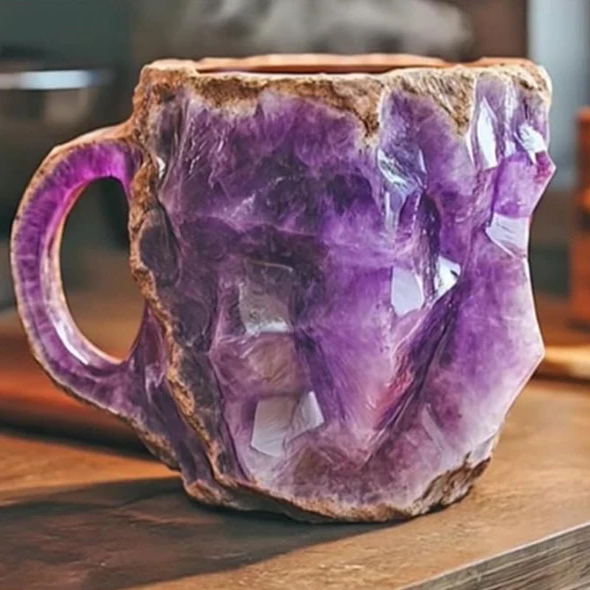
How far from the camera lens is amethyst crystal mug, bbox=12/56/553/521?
50 centimetres

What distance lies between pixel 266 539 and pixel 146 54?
0.51m

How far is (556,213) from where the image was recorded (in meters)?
1.08

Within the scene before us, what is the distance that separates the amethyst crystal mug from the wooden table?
2 centimetres

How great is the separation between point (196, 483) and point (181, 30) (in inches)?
19.2

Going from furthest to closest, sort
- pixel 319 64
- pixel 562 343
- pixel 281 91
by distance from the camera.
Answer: pixel 562 343, pixel 319 64, pixel 281 91

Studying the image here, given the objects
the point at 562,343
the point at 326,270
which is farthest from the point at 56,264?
the point at 562,343

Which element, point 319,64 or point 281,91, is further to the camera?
point 319,64

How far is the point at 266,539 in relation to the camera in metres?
0.51

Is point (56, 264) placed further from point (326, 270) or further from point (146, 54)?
point (146, 54)

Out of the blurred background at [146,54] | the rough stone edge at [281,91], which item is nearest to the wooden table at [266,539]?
the rough stone edge at [281,91]

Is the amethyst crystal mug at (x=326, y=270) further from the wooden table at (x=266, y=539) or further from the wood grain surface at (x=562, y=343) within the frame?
the wood grain surface at (x=562, y=343)

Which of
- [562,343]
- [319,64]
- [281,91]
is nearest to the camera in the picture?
[281,91]

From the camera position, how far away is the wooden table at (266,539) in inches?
18.5

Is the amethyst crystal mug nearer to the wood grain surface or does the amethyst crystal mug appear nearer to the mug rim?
the mug rim
